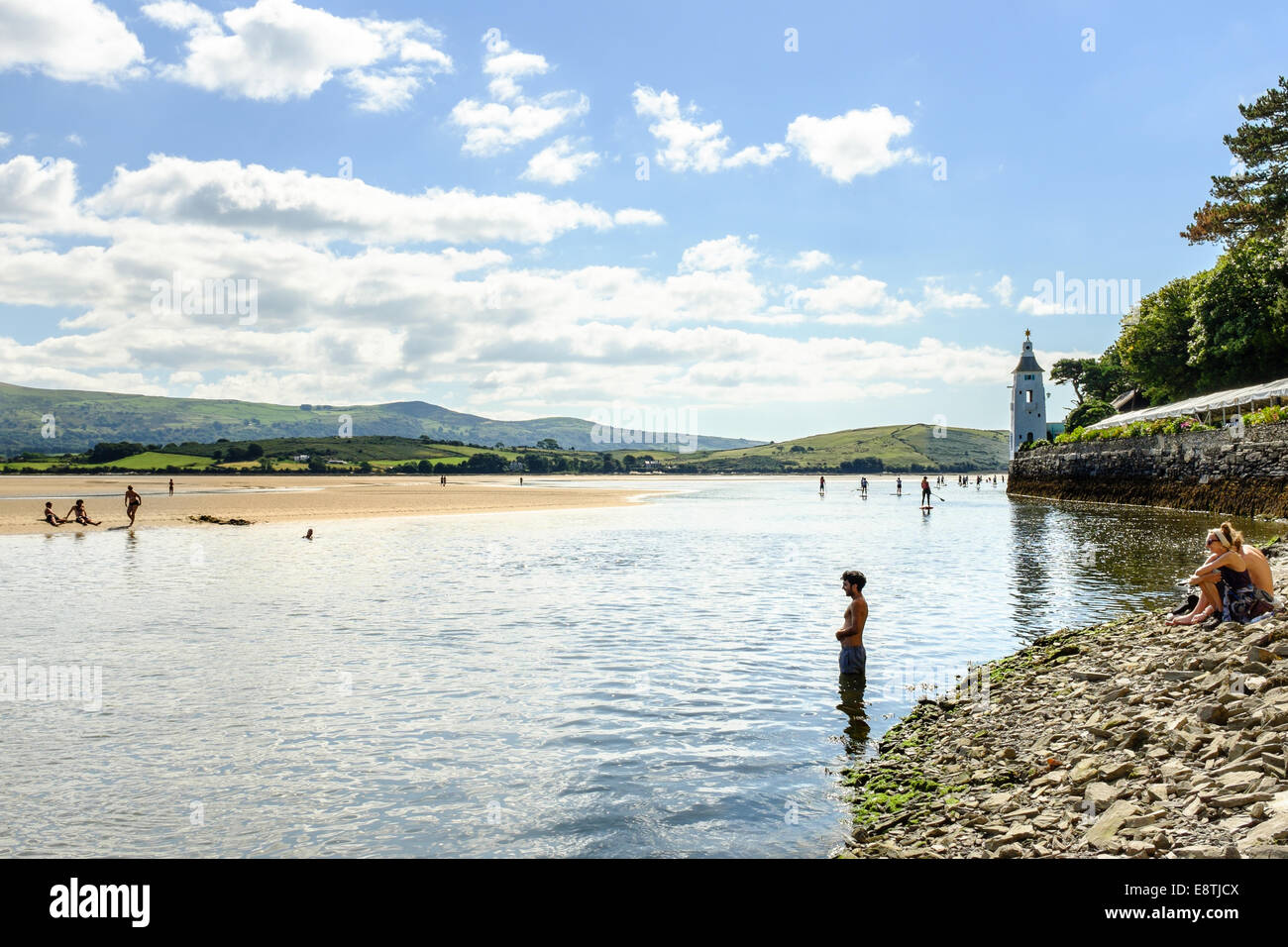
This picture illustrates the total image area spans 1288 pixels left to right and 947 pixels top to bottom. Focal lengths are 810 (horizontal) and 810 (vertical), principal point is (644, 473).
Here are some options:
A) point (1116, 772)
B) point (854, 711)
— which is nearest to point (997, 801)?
point (1116, 772)

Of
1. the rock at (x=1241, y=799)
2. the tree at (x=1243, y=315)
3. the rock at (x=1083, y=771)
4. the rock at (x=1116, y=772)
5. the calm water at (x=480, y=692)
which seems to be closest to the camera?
the rock at (x=1241, y=799)

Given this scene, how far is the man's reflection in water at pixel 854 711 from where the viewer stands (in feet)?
37.2

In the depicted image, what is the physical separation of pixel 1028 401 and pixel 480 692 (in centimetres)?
13174

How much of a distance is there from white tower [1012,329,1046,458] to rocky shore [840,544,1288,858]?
4990 inches

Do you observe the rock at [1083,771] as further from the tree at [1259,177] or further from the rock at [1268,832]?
the tree at [1259,177]

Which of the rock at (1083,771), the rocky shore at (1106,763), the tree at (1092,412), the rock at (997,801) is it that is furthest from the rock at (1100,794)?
the tree at (1092,412)

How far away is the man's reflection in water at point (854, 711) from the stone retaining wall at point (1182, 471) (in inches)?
1580

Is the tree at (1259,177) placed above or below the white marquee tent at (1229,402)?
above

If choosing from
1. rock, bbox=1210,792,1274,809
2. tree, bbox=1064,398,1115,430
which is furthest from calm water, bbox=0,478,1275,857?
tree, bbox=1064,398,1115,430

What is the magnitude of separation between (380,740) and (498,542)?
3038 cm

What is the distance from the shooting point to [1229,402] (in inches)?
2141

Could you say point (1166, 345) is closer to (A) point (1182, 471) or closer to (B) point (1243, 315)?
(B) point (1243, 315)

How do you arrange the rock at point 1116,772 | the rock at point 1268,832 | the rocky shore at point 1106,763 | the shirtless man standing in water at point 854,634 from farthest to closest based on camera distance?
the shirtless man standing in water at point 854,634 → the rock at point 1116,772 → the rocky shore at point 1106,763 → the rock at point 1268,832

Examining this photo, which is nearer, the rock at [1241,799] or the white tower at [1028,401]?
the rock at [1241,799]
